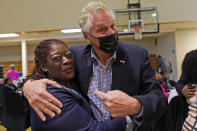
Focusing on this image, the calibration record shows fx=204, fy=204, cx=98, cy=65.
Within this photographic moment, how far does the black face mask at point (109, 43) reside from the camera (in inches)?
51.5

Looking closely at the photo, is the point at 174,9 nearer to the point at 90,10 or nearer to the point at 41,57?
the point at 90,10

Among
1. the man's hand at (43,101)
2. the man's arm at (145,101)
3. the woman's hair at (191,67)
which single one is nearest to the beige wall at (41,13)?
the woman's hair at (191,67)

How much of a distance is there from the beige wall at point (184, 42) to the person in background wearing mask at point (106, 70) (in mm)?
8285

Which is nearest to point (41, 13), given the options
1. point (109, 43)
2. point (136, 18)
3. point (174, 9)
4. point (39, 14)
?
point (39, 14)

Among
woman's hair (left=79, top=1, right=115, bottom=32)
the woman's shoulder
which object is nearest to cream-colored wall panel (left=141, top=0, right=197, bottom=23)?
woman's hair (left=79, top=1, right=115, bottom=32)

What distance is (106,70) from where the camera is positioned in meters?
1.33

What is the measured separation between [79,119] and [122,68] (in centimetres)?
43

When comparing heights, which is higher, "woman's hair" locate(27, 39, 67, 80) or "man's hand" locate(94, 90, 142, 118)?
"woman's hair" locate(27, 39, 67, 80)

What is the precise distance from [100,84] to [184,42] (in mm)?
8695

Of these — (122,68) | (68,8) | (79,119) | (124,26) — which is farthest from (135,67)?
(68,8)

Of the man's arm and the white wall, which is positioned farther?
the white wall

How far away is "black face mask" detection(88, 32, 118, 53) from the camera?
4.29 feet

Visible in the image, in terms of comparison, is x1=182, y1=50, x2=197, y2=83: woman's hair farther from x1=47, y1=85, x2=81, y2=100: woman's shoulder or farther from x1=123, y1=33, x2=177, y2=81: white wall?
x1=123, y1=33, x2=177, y2=81: white wall

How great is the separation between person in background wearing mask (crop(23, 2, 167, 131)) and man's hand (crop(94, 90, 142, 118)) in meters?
0.14
